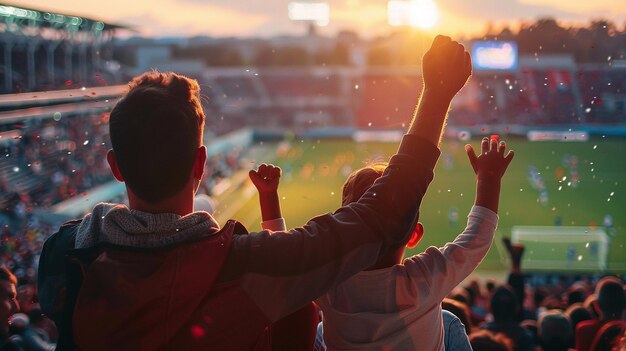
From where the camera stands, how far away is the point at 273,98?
35.4m

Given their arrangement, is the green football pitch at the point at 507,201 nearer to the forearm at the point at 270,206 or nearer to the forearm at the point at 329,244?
the forearm at the point at 270,206

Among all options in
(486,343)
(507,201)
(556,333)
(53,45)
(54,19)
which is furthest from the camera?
(53,45)

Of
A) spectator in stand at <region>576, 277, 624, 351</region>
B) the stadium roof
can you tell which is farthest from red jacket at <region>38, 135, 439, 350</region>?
the stadium roof

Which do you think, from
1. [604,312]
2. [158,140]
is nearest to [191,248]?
[158,140]

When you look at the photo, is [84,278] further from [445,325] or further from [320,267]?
[445,325]

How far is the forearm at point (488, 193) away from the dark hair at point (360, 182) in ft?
0.69

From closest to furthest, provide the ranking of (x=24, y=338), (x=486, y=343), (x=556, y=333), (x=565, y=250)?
1. (x=24, y=338)
2. (x=486, y=343)
3. (x=556, y=333)
4. (x=565, y=250)

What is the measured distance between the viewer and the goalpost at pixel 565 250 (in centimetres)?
1152

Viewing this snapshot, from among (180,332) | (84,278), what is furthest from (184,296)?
(84,278)

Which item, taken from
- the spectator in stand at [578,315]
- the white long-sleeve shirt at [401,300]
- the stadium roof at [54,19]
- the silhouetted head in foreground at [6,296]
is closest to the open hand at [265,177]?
the white long-sleeve shirt at [401,300]

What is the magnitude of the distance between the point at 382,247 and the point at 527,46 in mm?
3337

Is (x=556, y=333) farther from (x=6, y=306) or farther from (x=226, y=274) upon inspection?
(x=226, y=274)

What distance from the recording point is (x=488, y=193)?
1.44 m

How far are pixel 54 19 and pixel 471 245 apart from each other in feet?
63.8
